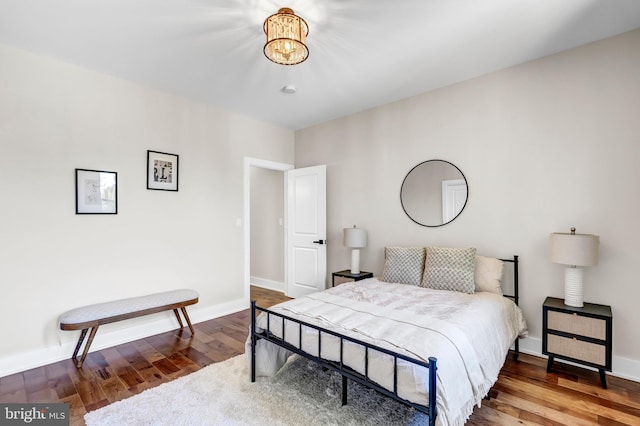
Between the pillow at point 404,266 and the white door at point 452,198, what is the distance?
0.50m

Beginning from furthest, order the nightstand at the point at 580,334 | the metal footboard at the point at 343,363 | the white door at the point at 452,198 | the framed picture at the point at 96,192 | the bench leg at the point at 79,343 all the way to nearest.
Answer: the white door at the point at 452,198, the framed picture at the point at 96,192, the bench leg at the point at 79,343, the nightstand at the point at 580,334, the metal footboard at the point at 343,363

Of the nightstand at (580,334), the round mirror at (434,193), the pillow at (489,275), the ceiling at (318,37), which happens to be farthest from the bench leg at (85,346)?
the nightstand at (580,334)

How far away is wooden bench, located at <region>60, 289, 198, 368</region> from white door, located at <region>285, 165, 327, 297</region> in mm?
1757

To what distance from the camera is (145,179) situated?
3400 mm

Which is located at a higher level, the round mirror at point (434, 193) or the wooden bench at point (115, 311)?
the round mirror at point (434, 193)

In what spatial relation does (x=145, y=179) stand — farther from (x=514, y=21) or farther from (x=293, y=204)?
(x=514, y=21)

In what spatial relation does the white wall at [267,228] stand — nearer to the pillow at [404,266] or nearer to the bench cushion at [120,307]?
the bench cushion at [120,307]

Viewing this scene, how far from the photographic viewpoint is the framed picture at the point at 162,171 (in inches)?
135

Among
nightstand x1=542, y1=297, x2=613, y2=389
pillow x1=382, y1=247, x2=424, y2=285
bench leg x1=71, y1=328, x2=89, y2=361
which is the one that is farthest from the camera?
pillow x1=382, y1=247, x2=424, y2=285

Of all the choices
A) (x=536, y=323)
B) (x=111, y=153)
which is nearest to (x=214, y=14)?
(x=111, y=153)

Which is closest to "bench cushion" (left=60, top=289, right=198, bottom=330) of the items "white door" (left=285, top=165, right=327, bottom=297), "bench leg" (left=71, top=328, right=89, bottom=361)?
"bench leg" (left=71, top=328, right=89, bottom=361)

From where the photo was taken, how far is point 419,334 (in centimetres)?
175

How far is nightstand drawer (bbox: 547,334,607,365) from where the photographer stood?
7.55 feet

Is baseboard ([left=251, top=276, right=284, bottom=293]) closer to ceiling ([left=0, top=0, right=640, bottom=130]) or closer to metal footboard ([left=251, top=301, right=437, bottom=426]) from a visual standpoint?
metal footboard ([left=251, top=301, right=437, bottom=426])
